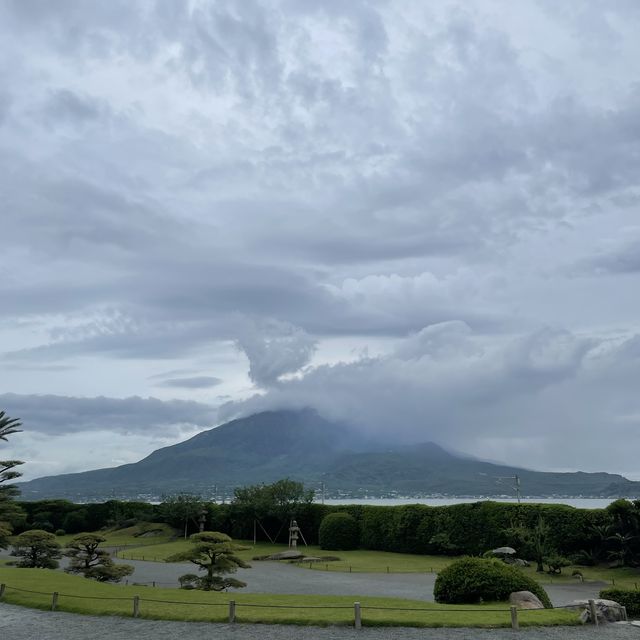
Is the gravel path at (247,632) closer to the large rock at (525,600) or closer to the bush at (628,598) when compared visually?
the large rock at (525,600)

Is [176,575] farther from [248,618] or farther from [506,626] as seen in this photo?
[506,626]

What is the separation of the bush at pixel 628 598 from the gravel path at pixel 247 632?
159 inches

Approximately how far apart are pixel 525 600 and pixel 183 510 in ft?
179

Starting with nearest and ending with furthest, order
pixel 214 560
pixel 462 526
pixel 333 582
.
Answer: pixel 214 560
pixel 333 582
pixel 462 526

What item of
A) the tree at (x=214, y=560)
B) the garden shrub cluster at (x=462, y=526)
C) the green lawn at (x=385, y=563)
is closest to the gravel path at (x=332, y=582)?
the green lawn at (x=385, y=563)

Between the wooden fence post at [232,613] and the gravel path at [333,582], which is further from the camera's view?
the gravel path at [333,582]

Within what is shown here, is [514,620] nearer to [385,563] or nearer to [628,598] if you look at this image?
[628,598]

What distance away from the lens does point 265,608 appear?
2341 centimetres

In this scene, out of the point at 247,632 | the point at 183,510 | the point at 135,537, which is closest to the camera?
the point at 247,632

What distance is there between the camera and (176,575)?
42.6 m

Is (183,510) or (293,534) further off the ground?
(183,510)

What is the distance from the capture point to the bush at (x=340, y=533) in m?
61.7

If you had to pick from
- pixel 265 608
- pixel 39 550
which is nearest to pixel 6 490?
pixel 39 550

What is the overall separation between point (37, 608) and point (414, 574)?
2501 cm
